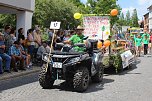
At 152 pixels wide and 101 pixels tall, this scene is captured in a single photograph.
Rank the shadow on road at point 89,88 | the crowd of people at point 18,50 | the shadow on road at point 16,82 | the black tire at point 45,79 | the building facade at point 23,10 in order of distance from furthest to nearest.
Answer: the building facade at point 23,10 < the crowd of people at point 18,50 < the shadow on road at point 16,82 < the shadow on road at point 89,88 < the black tire at point 45,79

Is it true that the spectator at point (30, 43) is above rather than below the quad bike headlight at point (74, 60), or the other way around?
above

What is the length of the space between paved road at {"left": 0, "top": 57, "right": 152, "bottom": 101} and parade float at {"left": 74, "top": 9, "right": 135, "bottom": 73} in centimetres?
102

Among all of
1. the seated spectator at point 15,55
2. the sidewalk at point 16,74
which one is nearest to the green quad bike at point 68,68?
the sidewalk at point 16,74

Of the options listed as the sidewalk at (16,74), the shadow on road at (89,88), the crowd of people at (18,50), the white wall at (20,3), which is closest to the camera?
the shadow on road at (89,88)

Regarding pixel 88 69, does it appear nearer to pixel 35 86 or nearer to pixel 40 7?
pixel 35 86

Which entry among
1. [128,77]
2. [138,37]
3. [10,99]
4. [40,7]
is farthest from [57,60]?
[40,7]

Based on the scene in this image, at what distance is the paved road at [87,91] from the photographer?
809 centimetres

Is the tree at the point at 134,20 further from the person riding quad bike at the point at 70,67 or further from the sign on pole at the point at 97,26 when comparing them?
the person riding quad bike at the point at 70,67

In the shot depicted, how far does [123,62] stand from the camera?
12906mm

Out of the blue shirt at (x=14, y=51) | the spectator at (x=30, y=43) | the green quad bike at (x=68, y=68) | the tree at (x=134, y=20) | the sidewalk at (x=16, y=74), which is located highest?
the tree at (x=134, y=20)

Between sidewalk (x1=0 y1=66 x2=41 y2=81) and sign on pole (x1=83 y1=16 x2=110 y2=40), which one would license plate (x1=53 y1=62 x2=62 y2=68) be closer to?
sidewalk (x1=0 y1=66 x2=41 y2=81)

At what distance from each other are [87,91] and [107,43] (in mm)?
3691

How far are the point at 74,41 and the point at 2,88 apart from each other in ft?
9.06

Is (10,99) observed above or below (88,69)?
below
